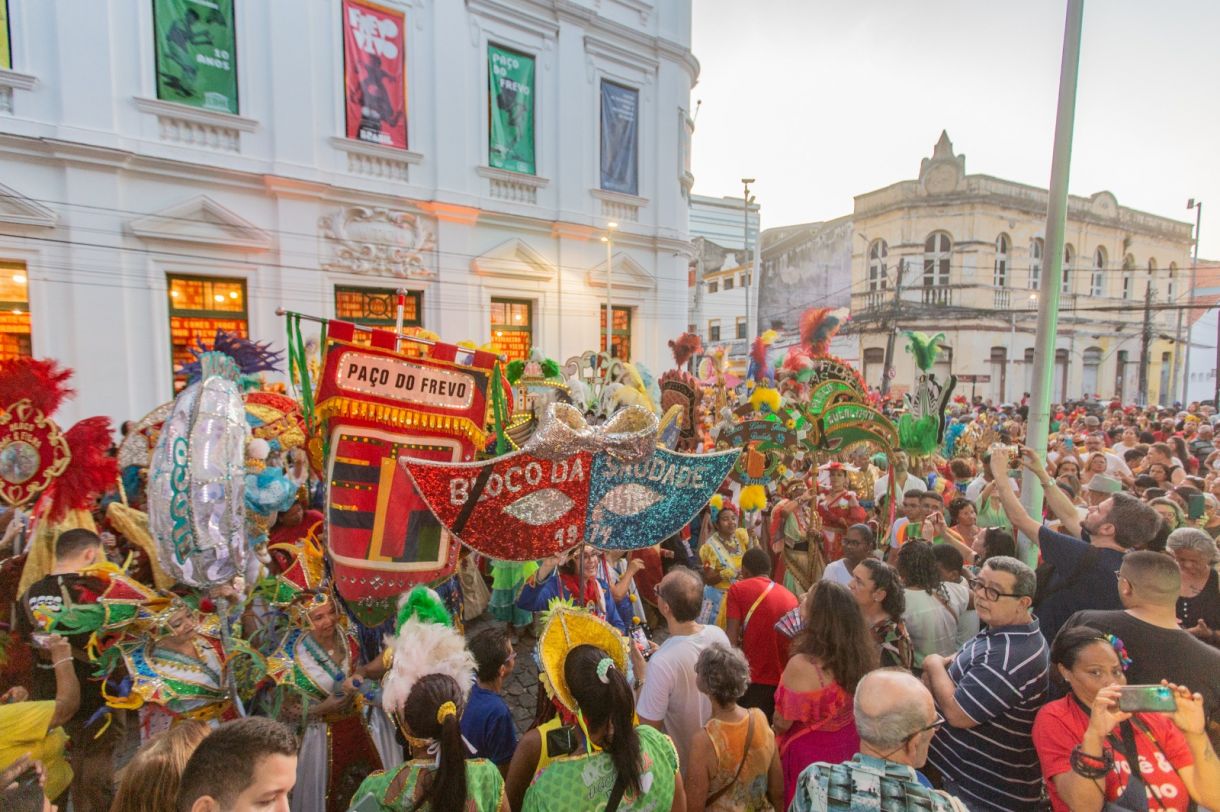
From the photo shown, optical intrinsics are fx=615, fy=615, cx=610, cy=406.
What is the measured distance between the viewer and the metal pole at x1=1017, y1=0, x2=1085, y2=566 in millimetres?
4402

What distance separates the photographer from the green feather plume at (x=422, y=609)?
2.69 metres

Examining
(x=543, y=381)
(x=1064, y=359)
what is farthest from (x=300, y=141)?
(x=1064, y=359)

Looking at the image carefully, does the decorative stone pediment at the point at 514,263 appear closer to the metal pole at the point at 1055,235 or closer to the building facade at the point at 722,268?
the metal pole at the point at 1055,235

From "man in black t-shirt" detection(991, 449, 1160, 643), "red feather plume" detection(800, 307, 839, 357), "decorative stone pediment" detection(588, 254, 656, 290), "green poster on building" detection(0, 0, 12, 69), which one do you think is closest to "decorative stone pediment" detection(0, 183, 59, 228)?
"green poster on building" detection(0, 0, 12, 69)

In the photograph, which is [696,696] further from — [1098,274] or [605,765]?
[1098,274]

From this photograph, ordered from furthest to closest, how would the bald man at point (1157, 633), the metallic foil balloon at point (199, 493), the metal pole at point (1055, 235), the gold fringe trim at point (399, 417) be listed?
the metal pole at point (1055, 235) < the gold fringe trim at point (399, 417) < the metallic foil balloon at point (199, 493) < the bald man at point (1157, 633)

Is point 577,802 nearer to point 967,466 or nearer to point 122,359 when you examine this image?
point 967,466

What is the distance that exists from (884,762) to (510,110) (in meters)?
14.0

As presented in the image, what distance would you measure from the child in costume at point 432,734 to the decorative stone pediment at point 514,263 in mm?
11528

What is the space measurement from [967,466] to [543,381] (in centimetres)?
491

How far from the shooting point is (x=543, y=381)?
21.2ft

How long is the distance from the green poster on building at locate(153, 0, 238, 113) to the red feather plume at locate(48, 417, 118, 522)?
839 cm

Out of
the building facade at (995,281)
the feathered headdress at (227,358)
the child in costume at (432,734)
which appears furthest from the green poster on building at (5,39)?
the building facade at (995,281)

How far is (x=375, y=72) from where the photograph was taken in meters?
11.6
